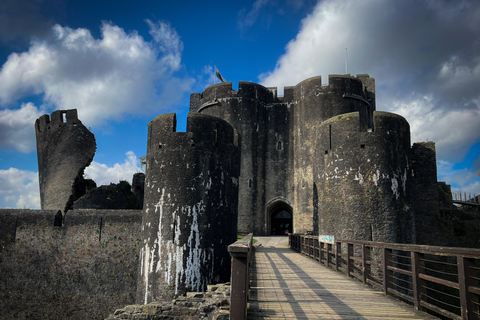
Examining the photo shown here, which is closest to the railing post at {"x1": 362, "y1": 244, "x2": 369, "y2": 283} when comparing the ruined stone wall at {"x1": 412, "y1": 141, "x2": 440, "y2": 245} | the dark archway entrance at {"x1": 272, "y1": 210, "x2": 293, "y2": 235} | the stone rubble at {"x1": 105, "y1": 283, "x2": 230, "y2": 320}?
the stone rubble at {"x1": 105, "y1": 283, "x2": 230, "y2": 320}

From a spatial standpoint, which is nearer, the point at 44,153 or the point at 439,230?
the point at 439,230

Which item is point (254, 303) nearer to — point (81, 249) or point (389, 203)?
point (389, 203)

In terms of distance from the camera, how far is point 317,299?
19.8 feet

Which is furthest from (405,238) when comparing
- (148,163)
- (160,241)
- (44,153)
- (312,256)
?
(44,153)

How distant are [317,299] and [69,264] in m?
11.1

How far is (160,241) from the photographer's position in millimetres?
10961

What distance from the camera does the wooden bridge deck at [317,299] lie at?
5102 mm

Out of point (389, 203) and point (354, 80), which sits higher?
point (354, 80)

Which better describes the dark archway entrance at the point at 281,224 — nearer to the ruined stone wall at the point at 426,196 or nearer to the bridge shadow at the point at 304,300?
the ruined stone wall at the point at 426,196

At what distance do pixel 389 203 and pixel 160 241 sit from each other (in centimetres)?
705

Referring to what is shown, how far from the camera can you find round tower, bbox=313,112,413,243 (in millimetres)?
11453

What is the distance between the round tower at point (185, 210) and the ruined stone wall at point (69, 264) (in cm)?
256

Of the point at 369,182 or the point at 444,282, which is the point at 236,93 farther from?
the point at 444,282

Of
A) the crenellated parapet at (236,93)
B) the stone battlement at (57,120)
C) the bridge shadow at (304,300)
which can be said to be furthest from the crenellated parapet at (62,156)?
the bridge shadow at (304,300)
